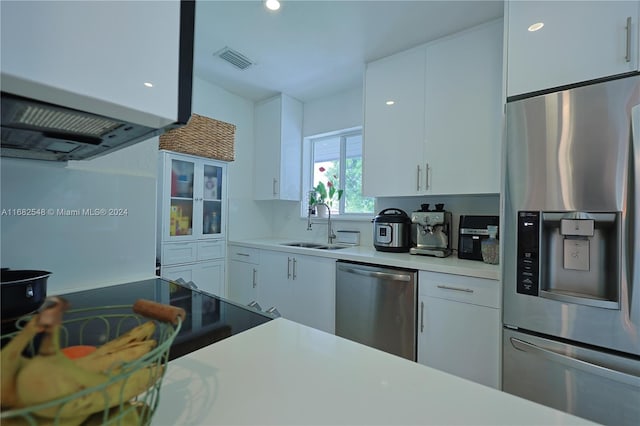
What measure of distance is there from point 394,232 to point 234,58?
1941 millimetres

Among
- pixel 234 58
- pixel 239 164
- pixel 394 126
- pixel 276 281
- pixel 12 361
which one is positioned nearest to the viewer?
pixel 12 361

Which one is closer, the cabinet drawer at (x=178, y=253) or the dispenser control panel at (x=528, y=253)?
the dispenser control panel at (x=528, y=253)

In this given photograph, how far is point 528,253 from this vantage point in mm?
1331

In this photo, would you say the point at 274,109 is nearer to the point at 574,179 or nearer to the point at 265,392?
the point at 574,179

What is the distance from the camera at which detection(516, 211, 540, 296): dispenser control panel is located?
131cm

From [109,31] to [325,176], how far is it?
9.33 feet

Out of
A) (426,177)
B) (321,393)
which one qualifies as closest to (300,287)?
(426,177)

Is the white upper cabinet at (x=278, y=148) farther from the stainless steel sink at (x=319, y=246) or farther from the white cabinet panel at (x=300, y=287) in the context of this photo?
the white cabinet panel at (x=300, y=287)

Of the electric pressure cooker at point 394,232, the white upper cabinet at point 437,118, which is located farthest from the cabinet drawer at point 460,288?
the white upper cabinet at point 437,118

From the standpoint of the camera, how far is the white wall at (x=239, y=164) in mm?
2977

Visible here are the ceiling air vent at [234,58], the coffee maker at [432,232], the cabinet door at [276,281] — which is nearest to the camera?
the coffee maker at [432,232]

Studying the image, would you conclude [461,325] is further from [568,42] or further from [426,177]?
[568,42]

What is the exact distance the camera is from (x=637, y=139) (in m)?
1.10

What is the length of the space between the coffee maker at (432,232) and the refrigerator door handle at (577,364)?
74 centimetres
